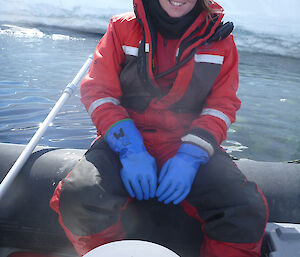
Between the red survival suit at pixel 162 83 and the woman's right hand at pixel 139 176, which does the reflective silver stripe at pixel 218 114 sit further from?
the woman's right hand at pixel 139 176

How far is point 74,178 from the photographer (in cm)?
120

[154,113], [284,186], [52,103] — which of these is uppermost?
[154,113]

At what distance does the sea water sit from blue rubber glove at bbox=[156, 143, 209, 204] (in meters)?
1.69

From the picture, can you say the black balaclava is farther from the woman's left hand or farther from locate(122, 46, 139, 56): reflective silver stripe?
the woman's left hand

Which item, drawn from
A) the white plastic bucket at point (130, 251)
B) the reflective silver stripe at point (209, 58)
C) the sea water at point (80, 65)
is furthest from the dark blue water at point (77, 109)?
the white plastic bucket at point (130, 251)

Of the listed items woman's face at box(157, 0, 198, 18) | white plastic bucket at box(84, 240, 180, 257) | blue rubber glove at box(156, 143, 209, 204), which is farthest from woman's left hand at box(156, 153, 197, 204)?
woman's face at box(157, 0, 198, 18)

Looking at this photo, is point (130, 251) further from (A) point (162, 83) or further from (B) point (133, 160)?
(A) point (162, 83)

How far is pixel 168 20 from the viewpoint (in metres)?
1.52

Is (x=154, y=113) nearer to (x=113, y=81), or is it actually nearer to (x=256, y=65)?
(x=113, y=81)

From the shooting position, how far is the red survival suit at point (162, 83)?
148 cm

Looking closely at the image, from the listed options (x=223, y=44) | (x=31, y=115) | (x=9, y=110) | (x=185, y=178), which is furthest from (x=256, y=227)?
(x=9, y=110)

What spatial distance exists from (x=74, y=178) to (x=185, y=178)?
443 millimetres

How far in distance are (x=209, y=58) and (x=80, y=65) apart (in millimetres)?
5431

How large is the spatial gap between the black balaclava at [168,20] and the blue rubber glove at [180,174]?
22.9 inches
